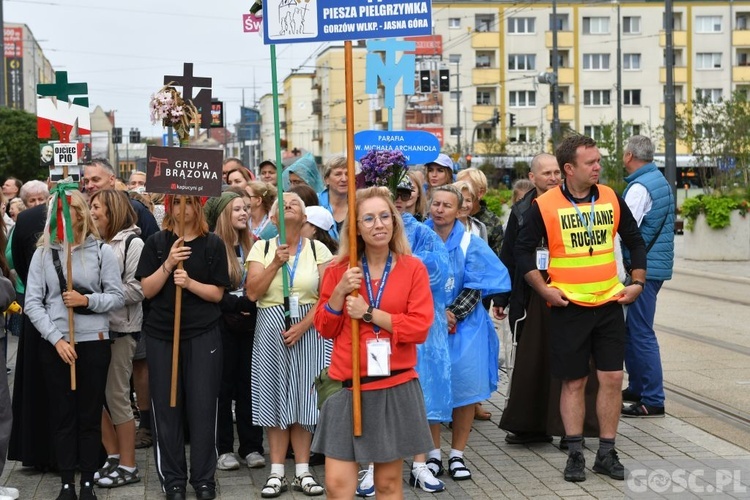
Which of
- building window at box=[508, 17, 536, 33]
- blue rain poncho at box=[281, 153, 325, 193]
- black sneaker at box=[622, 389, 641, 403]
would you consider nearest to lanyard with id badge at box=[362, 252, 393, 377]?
black sneaker at box=[622, 389, 641, 403]

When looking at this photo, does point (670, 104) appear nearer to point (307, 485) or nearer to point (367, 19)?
point (307, 485)

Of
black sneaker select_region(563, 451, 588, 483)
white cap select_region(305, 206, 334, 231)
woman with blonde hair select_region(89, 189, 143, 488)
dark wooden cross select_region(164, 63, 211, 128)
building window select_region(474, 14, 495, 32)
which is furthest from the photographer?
building window select_region(474, 14, 495, 32)

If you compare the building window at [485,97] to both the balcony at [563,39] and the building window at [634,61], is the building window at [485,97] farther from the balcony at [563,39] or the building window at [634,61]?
the building window at [634,61]

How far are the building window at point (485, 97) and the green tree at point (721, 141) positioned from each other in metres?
51.4

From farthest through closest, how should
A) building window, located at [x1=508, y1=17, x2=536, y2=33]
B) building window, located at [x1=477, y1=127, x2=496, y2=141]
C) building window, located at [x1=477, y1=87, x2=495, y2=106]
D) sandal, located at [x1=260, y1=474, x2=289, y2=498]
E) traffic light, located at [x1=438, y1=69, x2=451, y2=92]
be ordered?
building window, located at [x1=477, y1=87, x2=495, y2=106] < building window, located at [x1=508, y1=17, x2=536, y2=33] < building window, located at [x1=477, y1=127, x2=496, y2=141] < traffic light, located at [x1=438, y1=69, x2=451, y2=92] < sandal, located at [x1=260, y1=474, x2=289, y2=498]

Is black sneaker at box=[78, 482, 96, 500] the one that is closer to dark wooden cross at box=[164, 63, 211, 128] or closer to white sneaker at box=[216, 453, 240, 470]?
white sneaker at box=[216, 453, 240, 470]

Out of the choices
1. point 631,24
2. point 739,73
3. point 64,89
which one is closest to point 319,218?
point 64,89

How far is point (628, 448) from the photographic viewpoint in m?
7.84

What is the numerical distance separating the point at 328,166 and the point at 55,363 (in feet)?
10.0

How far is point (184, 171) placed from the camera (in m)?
6.90

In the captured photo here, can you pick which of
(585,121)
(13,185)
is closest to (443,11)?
(585,121)

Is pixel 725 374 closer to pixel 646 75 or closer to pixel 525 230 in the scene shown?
pixel 525 230

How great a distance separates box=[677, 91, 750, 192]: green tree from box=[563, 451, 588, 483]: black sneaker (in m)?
20.2

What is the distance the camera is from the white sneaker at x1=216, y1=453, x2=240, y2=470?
7684 mm
